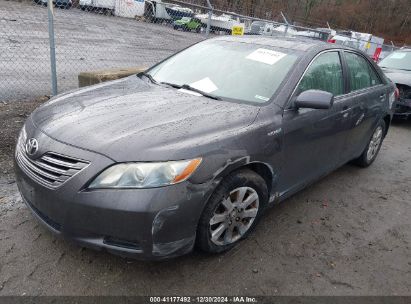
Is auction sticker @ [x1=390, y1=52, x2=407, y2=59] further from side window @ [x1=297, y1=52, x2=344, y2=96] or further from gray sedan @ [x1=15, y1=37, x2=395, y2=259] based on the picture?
side window @ [x1=297, y1=52, x2=344, y2=96]

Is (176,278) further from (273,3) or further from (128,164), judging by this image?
(273,3)

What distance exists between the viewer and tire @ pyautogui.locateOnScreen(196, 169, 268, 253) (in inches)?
101

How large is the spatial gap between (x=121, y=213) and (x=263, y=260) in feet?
4.22

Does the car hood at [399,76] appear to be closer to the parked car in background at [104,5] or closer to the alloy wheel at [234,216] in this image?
the alloy wheel at [234,216]

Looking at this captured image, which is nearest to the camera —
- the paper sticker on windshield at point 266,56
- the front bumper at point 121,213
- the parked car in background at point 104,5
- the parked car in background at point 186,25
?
the front bumper at point 121,213

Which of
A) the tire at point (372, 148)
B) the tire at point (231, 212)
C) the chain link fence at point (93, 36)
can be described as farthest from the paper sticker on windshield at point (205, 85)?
the chain link fence at point (93, 36)

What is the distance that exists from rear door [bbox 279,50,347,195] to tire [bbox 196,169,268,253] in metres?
0.36

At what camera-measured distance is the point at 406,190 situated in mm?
4555

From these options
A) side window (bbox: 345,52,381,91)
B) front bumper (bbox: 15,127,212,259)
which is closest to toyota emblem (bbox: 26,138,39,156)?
front bumper (bbox: 15,127,212,259)

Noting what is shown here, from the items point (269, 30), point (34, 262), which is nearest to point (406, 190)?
point (34, 262)

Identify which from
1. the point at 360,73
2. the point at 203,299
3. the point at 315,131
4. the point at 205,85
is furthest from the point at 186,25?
the point at 203,299

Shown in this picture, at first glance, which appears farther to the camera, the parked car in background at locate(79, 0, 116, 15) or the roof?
the parked car in background at locate(79, 0, 116, 15)

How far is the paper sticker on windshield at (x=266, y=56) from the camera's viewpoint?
3.37 meters

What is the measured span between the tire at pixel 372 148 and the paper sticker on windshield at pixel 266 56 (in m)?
2.13
